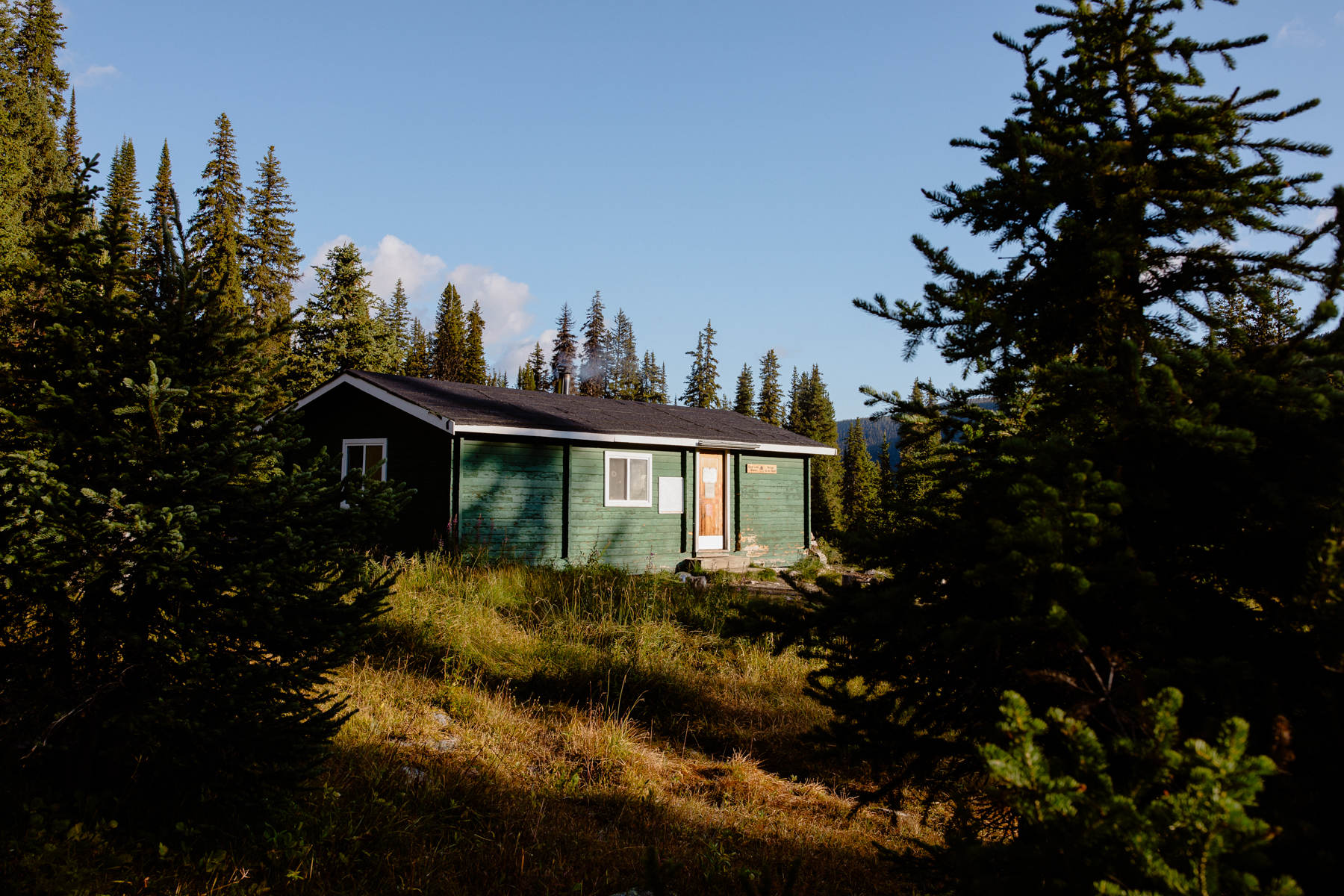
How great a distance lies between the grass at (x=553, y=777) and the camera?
3490 mm

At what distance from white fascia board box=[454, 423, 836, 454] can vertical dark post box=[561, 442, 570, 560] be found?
55cm

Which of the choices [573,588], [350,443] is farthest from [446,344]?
[573,588]

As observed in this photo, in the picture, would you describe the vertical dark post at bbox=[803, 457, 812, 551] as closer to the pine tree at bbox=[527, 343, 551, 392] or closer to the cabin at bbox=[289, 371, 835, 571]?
the cabin at bbox=[289, 371, 835, 571]

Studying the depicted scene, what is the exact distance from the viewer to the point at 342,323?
2794 centimetres

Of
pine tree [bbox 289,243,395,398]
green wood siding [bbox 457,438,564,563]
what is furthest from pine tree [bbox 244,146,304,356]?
green wood siding [bbox 457,438,564,563]

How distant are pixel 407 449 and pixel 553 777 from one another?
11.8 meters

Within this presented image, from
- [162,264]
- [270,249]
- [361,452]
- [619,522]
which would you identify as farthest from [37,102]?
[162,264]

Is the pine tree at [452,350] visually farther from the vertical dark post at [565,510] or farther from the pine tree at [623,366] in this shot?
the vertical dark post at [565,510]

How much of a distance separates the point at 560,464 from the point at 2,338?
12899 millimetres

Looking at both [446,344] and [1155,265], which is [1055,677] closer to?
[1155,265]

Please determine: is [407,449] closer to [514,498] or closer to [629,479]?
[514,498]

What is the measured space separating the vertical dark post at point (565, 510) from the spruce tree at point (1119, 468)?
13196 mm

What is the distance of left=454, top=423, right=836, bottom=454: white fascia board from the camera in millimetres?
14656

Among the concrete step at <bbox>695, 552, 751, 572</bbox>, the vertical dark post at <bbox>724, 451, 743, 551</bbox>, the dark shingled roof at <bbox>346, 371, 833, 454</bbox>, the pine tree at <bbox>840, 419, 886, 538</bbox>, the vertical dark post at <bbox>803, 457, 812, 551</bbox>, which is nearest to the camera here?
the dark shingled roof at <bbox>346, 371, 833, 454</bbox>
